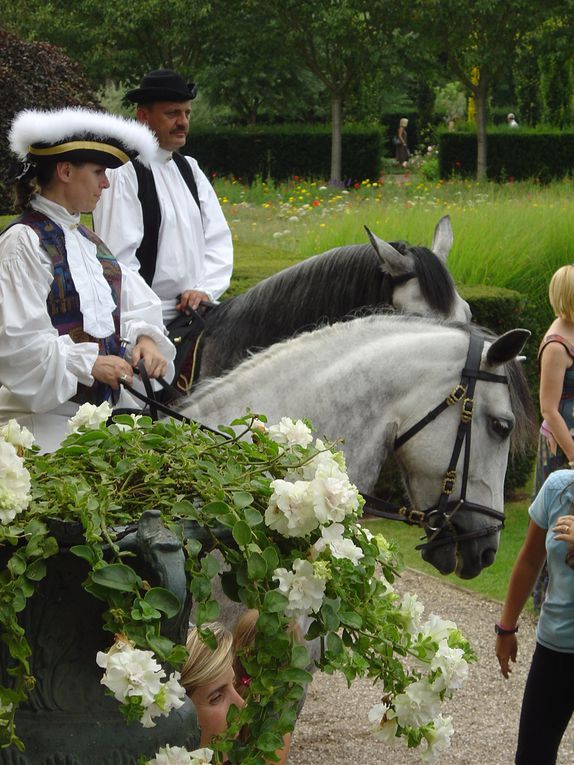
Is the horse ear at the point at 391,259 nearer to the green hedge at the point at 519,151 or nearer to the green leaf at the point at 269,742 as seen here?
the green leaf at the point at 269,742

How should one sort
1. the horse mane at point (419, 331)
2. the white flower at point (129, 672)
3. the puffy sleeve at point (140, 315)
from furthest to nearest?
the puffy sleeve at point (140, 315) < the horse mane at point (419, 331) < the white flower at point (129, 672)

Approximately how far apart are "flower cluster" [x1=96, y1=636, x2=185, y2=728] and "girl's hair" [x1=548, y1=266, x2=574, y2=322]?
14.3 ft

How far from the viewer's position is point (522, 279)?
360 inches

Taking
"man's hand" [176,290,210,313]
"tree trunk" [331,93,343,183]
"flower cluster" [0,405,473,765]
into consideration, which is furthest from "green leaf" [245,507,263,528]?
"tree trunk" [331,93,343,183]

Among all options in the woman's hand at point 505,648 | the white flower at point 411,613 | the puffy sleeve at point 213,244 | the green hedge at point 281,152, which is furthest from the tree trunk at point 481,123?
the white flower at point 411,613

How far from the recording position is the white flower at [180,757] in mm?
1776

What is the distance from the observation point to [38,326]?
11.2 feet

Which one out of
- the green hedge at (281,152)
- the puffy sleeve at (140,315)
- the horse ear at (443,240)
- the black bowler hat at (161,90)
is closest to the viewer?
the puffy sleeve at (140,315)

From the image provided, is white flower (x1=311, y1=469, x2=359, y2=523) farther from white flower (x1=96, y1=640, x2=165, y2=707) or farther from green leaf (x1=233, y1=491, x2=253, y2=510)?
white flower (x1=96, y1=640, x2=165, y2=707)

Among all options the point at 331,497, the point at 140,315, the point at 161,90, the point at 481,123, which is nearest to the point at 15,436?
the point at 331,497

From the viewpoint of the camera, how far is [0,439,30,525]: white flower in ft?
5.62

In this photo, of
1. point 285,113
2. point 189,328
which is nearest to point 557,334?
point 189,328

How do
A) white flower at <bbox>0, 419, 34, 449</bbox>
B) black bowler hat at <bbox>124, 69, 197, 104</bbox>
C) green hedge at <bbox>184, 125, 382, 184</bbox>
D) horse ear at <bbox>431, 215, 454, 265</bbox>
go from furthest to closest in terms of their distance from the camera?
green hedge at <bbox>184, 125, 382, 184</bbox>, horse ear at <bbox>431, 215, 454, 265</bbox>, black bowler hat at <bbox>124, 69, 197, 104</bbox>, white flower at <bbox>0, 419, 34, 449</bbox>

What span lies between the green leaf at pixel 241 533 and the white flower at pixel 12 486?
12.3 inches
